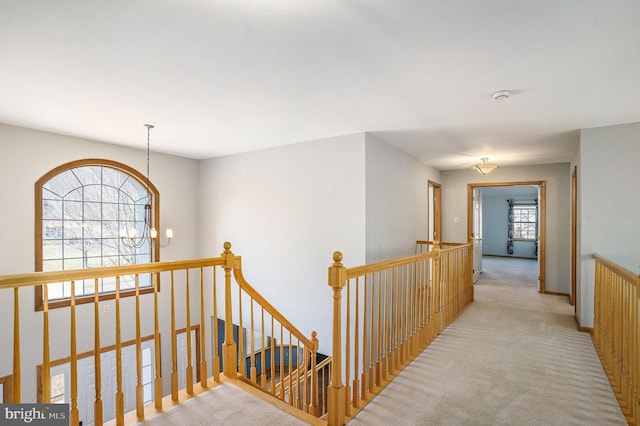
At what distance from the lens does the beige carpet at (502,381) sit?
6.98 feet

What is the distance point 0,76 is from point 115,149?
7.96 ft

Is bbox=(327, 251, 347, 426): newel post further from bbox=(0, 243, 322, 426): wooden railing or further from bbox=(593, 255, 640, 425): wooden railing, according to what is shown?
bbox=(593, 255, 640, 425): wooden railing

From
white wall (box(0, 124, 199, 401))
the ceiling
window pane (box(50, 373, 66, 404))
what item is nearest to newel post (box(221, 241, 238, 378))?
the ceiling

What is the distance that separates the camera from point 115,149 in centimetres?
475

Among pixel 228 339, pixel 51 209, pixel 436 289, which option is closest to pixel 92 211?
pixel 51 209

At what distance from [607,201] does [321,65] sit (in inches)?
139

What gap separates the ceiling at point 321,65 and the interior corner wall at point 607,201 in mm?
247

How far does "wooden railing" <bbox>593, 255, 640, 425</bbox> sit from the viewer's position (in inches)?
79.3

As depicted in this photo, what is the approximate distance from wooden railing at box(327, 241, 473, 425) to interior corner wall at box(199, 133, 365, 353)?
0.59 metres

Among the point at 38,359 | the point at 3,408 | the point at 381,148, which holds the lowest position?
the point at 38,359

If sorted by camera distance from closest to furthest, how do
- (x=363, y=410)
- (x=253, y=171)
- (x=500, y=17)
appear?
(x=500, y=17) → (x=363, y=410) → (x=253, y=171)

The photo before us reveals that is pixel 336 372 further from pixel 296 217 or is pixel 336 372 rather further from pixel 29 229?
pixel 29 229

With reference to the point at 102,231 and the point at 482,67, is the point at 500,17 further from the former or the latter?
the point at 102,231

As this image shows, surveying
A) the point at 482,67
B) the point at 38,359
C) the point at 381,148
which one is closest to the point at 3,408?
the point at 38,359
